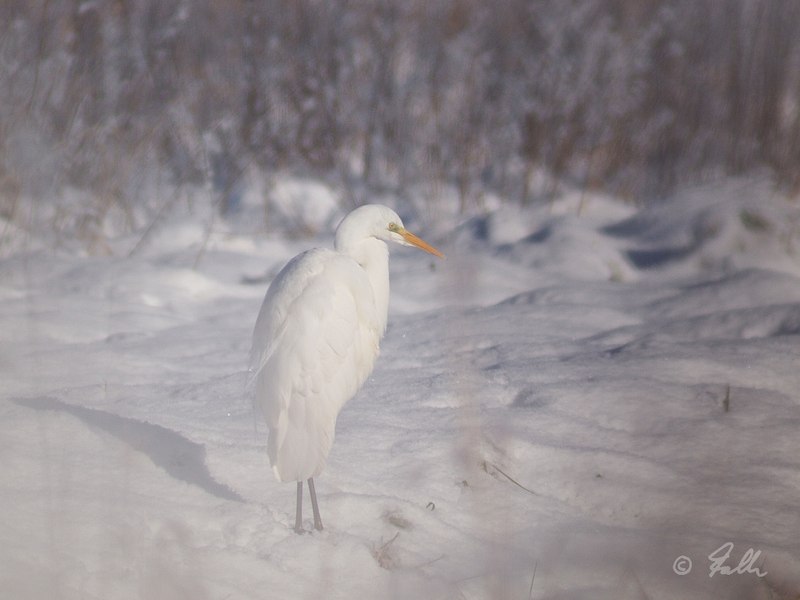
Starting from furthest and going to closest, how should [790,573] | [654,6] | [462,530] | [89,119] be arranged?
[654,6], [89,119], [462,530], [790,573]

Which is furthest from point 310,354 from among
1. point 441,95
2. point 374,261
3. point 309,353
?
point 441,95

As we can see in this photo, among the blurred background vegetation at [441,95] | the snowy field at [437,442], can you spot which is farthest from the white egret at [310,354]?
the blurred background vegetation at [441,95]

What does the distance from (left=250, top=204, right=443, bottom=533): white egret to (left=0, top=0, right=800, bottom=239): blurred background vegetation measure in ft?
11.4

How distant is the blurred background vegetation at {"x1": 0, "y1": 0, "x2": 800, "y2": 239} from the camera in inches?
231

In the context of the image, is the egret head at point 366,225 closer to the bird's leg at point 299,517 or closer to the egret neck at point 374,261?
the egret neck at point 374,261

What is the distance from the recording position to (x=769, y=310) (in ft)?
12.4

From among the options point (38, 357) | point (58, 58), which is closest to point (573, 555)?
point (38, 357)

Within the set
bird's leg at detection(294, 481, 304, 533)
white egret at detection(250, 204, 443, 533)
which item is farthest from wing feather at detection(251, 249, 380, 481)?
bird's leg at detection(294, 481, 304, 533)

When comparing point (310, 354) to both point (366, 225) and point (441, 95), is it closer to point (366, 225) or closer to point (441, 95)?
point (366, 225)

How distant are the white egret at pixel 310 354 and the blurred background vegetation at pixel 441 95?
347cm

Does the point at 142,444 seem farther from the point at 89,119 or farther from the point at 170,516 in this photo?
the point at 89,119

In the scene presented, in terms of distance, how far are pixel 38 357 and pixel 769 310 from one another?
123 inches

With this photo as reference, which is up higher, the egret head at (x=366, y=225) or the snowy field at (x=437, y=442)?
the egret head at (x=366, y=225)

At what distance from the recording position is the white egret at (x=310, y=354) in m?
2.21
